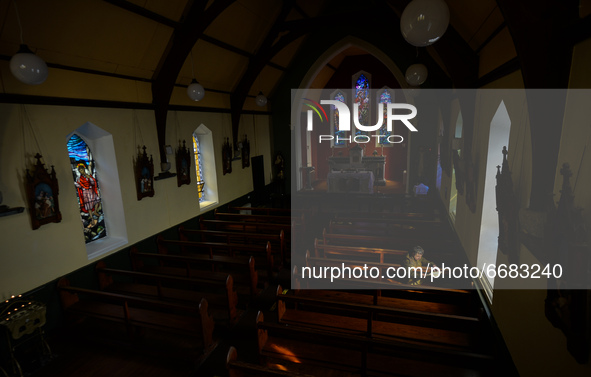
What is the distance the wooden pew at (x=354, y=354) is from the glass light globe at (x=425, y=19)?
9.37 feet

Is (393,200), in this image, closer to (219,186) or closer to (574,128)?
(219,186)

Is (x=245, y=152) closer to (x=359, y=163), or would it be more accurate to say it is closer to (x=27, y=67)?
(x=359, y=163)

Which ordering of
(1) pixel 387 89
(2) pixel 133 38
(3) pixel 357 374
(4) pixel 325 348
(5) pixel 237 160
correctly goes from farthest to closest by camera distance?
(1) pixel 387 89, (5) pixel 237 160, (2) pixel 133 38, (4) pixel 325 348, (3) pixel 357 374

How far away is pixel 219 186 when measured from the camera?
9.34m

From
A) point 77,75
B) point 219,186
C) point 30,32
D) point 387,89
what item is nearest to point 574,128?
point 30,32

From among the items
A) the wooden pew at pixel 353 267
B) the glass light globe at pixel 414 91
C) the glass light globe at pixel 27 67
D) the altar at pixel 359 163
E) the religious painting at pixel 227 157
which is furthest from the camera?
the altar at pixel 359 163

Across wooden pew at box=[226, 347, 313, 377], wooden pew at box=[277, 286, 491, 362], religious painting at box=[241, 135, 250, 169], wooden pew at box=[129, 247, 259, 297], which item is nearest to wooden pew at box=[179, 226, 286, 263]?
wooden pew at box=[129, 247, 259, 297]

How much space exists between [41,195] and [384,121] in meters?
14.5

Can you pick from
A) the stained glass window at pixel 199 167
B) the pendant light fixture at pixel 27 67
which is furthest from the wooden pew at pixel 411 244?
the pendant light fixture at pixel 27 67

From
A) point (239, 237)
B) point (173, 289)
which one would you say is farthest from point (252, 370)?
point (239, 237)

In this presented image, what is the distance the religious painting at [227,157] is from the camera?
945 cm

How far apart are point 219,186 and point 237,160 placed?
1.30m

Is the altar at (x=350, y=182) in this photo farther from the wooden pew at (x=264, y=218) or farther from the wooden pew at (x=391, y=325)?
the wooden pew at (x=391, y=325)

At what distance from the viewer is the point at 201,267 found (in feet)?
21.6
